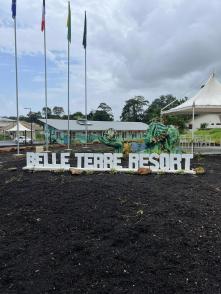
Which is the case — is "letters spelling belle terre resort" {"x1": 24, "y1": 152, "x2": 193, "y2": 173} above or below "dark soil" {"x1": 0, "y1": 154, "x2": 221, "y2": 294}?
above

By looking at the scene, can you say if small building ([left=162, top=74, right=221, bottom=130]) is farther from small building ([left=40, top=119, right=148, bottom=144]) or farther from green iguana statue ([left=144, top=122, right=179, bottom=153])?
small building ([left=40, top=119, right=148, bottom=144])

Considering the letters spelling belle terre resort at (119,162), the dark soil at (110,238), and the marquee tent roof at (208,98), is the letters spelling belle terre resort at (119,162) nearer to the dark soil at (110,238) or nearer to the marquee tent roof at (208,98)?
the dark soil at (110,238)

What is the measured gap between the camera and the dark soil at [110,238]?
3857mm

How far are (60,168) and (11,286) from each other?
615 centimetres

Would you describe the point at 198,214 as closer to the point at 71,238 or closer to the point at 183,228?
the point at 183,228

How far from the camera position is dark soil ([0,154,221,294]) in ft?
12.7

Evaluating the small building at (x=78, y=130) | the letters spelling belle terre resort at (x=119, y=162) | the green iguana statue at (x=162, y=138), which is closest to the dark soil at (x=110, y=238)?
the letters spelling belle terre resort at (x=119, y=162)

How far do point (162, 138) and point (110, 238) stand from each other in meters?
7.15

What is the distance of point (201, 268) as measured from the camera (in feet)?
13.3

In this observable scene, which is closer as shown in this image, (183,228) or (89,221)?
(183,228)

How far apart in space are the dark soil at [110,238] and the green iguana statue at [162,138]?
3913 mm

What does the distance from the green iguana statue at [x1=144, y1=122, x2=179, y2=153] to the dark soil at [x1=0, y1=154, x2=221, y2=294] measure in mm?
3913

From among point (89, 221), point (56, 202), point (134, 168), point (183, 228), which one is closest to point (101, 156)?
point (134, 168)

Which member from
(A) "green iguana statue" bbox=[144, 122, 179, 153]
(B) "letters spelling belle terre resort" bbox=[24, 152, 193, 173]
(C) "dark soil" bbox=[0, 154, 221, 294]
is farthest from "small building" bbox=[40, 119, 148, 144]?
(C) "dark soil" bbox=[0, 154, 221, 294]
